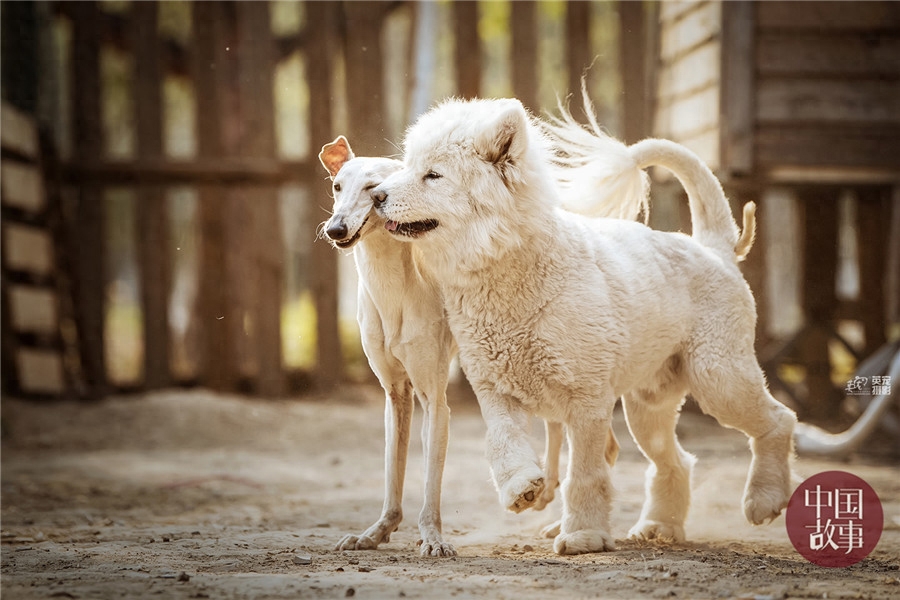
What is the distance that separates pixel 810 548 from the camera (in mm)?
4719

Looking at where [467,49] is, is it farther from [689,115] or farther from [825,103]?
[825,103]

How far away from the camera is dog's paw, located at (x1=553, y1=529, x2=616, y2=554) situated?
4273mm

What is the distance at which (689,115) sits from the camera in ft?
29.0

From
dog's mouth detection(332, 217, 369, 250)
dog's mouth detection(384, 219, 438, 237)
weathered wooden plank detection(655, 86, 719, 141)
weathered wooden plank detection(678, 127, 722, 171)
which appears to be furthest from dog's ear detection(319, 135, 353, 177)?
weathered wooden plank detection(655, 86, 719, 141)

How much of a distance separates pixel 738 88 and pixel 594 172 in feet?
11.4

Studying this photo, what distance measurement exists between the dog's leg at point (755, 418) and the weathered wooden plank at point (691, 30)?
417cm

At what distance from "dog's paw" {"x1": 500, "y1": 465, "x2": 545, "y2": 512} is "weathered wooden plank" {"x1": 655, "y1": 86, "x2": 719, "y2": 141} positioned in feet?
16.4

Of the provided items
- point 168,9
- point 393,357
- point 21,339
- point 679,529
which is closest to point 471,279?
point 393,357

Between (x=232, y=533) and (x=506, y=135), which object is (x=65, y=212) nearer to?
(x=232, y=533)

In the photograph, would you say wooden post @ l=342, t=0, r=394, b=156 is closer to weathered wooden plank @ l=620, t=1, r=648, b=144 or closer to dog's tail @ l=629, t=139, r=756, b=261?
weathered wooden plank @ l=620, t=1, r=648, b=144

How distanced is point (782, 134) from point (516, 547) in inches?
188

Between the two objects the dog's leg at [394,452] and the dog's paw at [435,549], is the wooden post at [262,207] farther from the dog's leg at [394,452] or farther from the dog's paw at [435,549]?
the dog's paw at [435,549]

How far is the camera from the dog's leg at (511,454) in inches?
155

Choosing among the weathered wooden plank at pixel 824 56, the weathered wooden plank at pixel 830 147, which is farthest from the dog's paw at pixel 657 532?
the weathered wooden plank at pixel 824 56
